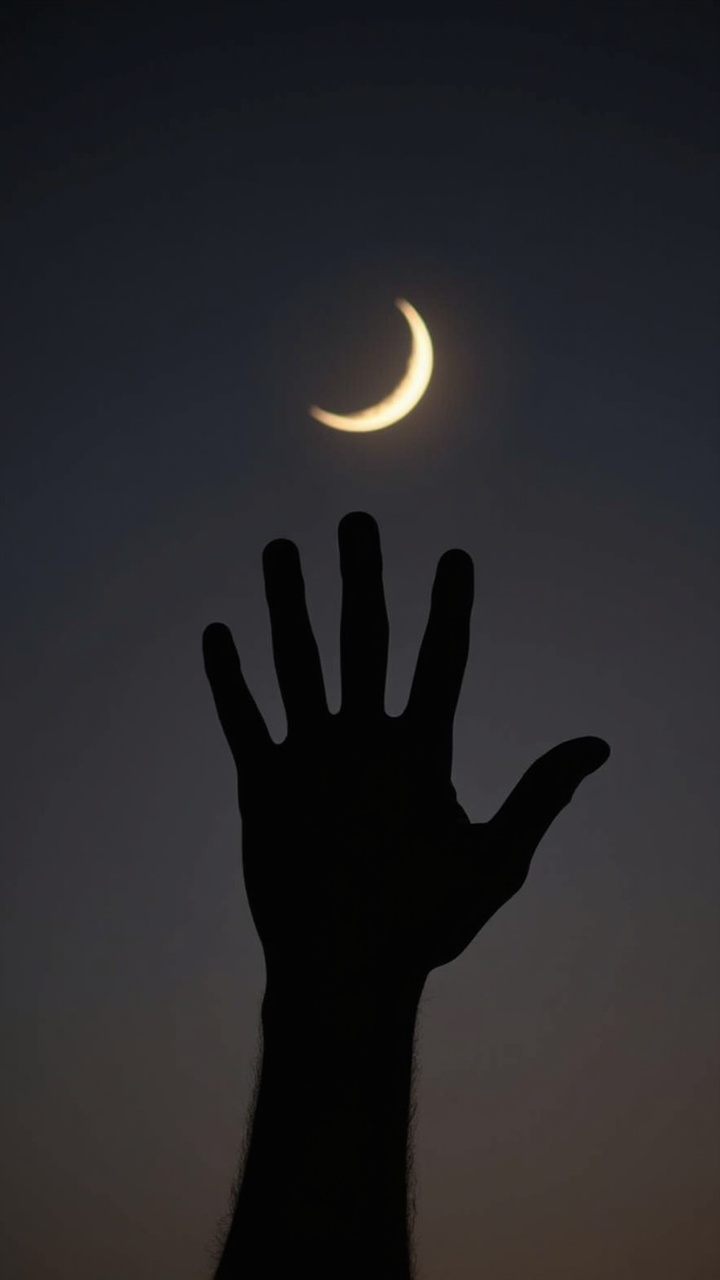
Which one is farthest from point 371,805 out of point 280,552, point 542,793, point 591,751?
point 280,552

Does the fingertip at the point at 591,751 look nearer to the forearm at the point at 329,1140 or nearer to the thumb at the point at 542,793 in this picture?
the thumb at the point at 542,793

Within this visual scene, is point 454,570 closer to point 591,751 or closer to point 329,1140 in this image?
point 591,751

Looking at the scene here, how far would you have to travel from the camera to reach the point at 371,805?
7.05 ft

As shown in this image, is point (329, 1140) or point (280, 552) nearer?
point (329, 1140)

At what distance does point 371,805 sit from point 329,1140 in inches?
26.3

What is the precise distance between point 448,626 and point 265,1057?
995 millimetres

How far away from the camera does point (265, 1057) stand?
199 centimetres

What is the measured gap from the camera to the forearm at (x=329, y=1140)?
1.70 meters

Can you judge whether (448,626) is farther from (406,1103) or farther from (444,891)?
(406,1103)

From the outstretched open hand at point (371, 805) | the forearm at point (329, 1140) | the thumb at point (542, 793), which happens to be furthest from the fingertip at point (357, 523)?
the forearm at point (329, 1140)

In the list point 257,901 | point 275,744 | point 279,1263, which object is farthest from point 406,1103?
point 275,744

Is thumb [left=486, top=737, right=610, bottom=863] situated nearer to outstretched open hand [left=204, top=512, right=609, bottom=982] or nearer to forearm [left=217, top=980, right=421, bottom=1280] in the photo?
outstretched open hand [left=204, top=512, right=609, bottom=982]

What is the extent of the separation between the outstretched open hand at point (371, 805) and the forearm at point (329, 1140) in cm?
9

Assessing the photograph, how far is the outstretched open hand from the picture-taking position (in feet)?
6.80
